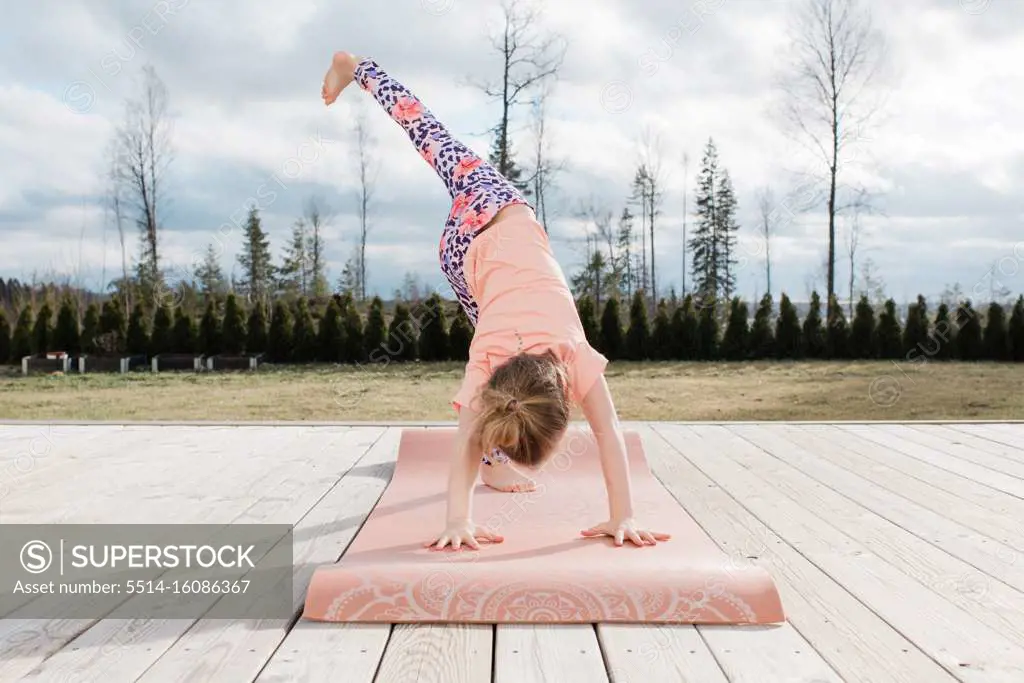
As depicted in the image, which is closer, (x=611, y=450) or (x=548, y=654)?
(x=548, y=654)

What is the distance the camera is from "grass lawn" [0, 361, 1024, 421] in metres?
7.57

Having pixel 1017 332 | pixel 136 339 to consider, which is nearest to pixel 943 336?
pixel 1017 332

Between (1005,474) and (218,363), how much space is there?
9546 mm

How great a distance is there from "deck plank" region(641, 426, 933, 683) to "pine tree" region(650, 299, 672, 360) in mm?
8945

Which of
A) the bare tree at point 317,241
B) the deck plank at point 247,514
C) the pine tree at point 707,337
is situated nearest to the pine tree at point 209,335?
the bare tree at point 317,241

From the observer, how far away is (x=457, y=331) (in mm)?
11414

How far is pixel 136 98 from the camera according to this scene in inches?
520

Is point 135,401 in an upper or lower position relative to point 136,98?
lower

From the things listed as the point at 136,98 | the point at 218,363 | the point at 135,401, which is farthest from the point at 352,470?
the point at 136,98

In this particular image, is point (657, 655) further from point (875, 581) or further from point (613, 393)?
point (613, 393)

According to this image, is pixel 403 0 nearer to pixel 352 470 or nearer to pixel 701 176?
pixel 352 470

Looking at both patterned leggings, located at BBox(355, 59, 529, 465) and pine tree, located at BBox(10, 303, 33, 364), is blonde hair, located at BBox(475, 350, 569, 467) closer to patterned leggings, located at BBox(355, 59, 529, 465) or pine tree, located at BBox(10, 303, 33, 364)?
patterned leggings, located at BBox(355, 59, 529, 465)

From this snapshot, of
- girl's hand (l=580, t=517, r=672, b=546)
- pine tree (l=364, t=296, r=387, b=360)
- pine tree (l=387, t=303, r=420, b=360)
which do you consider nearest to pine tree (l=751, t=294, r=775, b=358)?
pine tree (l=364, t=296, r=387, b=360)

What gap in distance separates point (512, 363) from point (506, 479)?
3.58 ft
